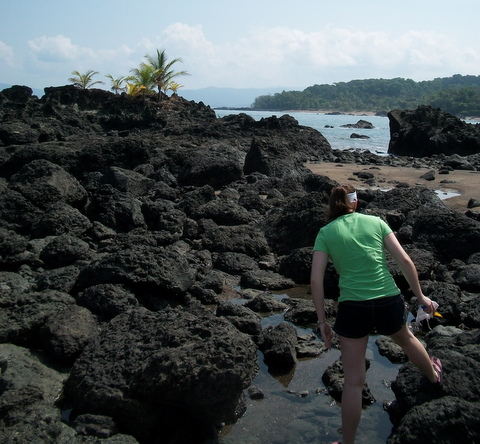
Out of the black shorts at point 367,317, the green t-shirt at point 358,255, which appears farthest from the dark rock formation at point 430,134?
the black shorts at point 367,317

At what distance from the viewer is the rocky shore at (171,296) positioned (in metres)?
5.07

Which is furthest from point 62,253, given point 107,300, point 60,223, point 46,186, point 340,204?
point 340,204

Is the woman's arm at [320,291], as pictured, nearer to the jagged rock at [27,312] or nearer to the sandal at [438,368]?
the sandal at [438,368]

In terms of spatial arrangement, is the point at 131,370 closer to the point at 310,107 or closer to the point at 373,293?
the point at 373,293

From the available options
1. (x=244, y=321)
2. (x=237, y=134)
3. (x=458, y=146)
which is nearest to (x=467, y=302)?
(x=244, y=321)

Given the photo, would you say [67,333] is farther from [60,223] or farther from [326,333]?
[60,223]

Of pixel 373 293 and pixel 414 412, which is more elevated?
pixel 373 293

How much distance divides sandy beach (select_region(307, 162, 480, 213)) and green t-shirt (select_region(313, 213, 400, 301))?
13.2 m

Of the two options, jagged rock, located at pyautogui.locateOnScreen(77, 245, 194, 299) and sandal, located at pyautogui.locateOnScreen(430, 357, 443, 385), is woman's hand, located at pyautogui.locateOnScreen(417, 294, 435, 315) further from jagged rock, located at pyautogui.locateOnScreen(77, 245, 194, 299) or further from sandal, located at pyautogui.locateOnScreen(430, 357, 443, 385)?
jagged rock, located at pyautogui.locateOnScreen(77, 245, 194, 299)

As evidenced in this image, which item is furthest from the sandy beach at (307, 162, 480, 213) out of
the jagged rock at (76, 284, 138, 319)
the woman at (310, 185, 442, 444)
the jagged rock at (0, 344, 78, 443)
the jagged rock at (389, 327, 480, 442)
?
the jagged rock at (0, 344, 78, 443)

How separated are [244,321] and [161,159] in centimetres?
1515

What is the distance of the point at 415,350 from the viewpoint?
478cm

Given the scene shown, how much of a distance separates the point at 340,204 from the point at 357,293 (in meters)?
0.76

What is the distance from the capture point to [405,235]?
1277 centimetres
